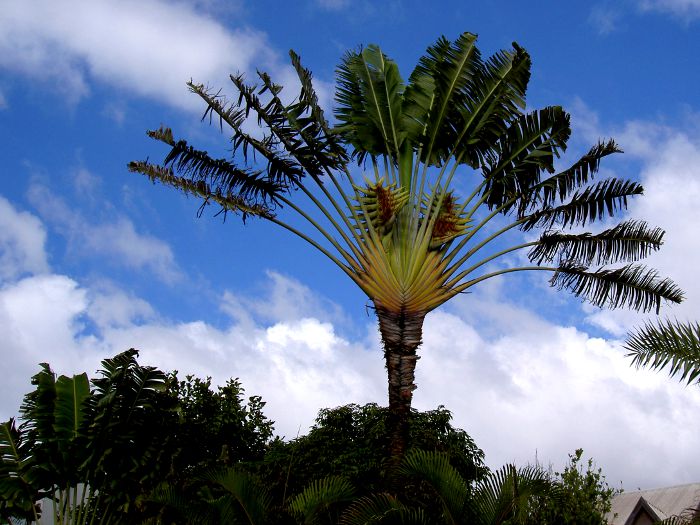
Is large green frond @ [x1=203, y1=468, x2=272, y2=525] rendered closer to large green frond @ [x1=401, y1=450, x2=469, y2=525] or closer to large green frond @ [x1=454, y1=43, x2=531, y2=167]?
large green frond @ [x1=401, y1=450, x2=469, y2=525]

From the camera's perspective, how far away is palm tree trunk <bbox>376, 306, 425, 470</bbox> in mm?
12336

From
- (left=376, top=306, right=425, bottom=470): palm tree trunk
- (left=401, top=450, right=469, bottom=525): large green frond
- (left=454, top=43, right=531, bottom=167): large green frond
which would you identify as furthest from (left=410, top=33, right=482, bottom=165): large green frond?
(left=401, top=450, right=469, bottom=525): large green frond

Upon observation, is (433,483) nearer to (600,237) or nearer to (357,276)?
(357,276)

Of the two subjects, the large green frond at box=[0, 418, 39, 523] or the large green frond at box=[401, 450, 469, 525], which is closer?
the large green frond at box=[401, 450, 469, 525]

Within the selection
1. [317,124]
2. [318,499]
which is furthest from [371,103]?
[318,499]

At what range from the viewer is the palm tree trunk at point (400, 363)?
12.3 meters

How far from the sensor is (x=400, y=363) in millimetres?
12594

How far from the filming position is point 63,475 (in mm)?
15578

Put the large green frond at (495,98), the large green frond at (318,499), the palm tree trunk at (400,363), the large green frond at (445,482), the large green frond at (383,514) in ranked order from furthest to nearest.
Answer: the large green frond at (495,98) < the palm tree trunk at (400,363) < the large green frond at (318,499) < the large green frond at (445,482) < the large green frond at (383,514)

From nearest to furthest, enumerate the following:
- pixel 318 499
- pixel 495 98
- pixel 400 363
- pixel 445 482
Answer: pixel 445 482
pixel 318 499
pixel 400 363
pixel 495 98

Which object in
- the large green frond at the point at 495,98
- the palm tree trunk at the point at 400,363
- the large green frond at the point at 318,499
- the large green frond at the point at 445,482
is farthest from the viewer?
the large green frond at the point at 495,98

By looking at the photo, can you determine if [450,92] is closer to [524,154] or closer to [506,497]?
[524,154]

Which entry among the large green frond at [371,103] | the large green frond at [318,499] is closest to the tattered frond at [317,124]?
the large green frond at [371,103]

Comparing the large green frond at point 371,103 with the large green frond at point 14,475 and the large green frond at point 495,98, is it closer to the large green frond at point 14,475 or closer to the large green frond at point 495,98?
the large green frond at point 495,98
